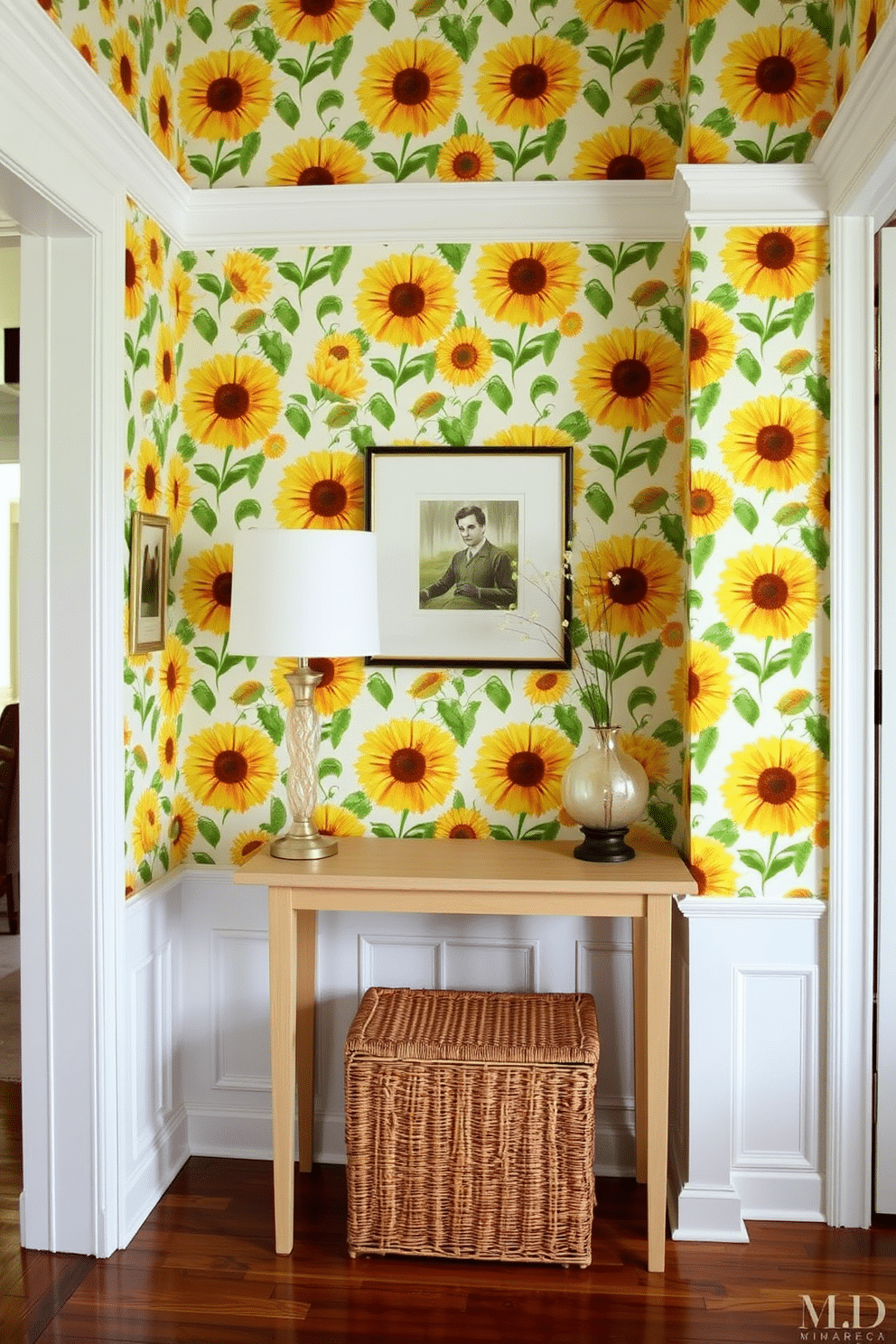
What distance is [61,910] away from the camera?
2.42 metres

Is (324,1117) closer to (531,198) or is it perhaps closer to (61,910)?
(61,910)

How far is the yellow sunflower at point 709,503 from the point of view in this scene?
2.60 m

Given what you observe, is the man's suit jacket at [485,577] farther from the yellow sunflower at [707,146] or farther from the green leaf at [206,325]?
the yellow sunflower at [707,146]

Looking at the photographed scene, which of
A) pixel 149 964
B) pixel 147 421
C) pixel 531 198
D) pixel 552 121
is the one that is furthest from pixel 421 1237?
pixel 552 121

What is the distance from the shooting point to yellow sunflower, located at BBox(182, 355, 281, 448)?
293 centimetres

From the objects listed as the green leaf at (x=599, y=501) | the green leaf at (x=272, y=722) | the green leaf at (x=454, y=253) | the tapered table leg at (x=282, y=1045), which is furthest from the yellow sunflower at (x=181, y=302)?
the tapered table leg at (x=282, y=1045)

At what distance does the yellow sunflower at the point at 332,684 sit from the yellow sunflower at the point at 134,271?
37.1 inches

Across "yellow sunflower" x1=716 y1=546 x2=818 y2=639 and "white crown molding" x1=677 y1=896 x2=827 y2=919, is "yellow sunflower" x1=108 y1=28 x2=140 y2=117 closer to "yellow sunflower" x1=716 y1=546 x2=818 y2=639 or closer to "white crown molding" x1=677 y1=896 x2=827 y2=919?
"yellow sunflower" x1=716 y1=546 x2=818 y2=639

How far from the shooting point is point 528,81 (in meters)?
2.87

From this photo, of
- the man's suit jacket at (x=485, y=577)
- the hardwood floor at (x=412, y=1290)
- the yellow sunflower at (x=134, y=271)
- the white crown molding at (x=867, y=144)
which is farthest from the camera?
the man's suit jacket at (x=485, y=577)

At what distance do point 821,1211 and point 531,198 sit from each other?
2530 millimetres

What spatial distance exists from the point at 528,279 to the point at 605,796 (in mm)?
1320

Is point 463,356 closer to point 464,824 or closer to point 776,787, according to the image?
point 464,824

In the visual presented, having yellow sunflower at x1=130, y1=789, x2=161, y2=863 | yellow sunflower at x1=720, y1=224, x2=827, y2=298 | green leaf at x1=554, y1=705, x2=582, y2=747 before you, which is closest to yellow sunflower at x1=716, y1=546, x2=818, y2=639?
green leaf at x1=554, y1=705, x2=582, y2=747
